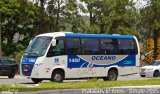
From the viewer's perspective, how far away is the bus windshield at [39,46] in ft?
90.2

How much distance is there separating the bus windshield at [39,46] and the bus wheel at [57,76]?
145 centimetres

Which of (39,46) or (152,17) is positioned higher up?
(152,17)

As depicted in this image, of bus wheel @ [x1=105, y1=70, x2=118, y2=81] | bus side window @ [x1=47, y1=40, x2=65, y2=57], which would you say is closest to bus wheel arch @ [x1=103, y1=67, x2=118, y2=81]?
bus wheel @ [x1=105, y1=70, x2=118, y2=81]

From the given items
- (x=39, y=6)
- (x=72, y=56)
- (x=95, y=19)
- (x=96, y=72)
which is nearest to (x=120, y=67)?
(x=96, y=72)

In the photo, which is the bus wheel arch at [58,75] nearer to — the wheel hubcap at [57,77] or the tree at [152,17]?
the wheel hubcap at [57,77]

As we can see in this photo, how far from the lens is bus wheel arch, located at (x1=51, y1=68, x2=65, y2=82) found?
27734 millimetres

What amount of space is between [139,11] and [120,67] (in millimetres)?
29369

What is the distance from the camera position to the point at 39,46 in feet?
91.8

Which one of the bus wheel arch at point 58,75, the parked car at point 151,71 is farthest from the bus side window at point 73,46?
the parked car at point 151,71

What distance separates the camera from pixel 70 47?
2862 centimetres

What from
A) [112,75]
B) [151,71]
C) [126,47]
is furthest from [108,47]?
[151,71]

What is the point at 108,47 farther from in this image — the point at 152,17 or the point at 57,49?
the point at 152,17

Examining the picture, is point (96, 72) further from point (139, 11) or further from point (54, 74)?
point (139, 11)

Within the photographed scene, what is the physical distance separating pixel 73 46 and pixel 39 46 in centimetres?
216
